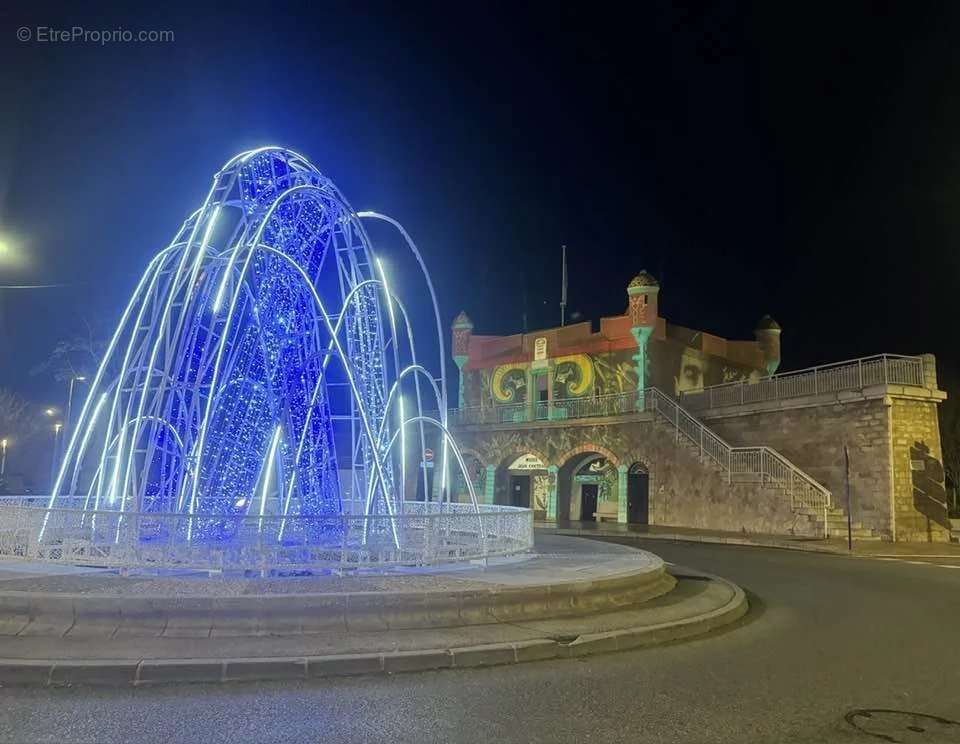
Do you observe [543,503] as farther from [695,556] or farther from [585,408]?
[695,556]

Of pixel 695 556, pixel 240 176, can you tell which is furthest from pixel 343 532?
pixel 695 556

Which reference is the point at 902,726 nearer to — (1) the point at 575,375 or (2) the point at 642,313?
(2) the point at 642,313

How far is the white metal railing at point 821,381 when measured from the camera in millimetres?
26750

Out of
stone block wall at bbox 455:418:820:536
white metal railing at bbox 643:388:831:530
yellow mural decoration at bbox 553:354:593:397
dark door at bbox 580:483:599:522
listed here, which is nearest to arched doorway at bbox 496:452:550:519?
stone block wall at bbox 455:418:820:536

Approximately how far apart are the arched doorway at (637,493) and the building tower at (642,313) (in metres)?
4.17

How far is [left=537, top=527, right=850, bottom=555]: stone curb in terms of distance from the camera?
23297mm

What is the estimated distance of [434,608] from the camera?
29.9 feet

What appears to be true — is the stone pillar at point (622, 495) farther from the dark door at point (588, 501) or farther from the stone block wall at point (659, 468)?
the dark door at point (588, 501)

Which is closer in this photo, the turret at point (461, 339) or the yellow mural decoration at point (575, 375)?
the yellow mural decoration at point (575, 375)

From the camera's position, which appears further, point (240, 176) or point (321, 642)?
point (240, 176)

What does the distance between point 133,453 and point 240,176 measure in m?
5.82

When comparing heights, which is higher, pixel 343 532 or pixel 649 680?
pixel 343 532

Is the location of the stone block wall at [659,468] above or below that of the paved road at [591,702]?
above

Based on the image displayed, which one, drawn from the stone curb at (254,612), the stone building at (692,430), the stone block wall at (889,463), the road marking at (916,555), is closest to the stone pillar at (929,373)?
the stone building at (692,430)
